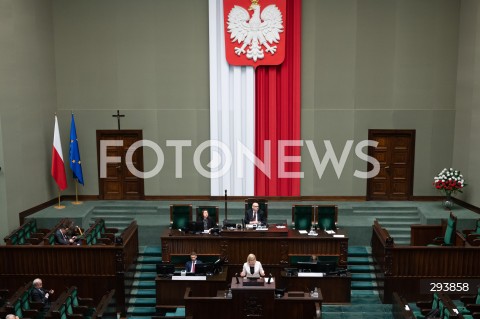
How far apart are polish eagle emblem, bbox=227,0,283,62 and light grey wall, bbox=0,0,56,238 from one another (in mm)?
4961

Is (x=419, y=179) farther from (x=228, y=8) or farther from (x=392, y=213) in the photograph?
(x=228, y=8)

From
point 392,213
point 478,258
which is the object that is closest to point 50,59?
point 392,213

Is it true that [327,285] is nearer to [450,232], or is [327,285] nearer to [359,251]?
[359,251]

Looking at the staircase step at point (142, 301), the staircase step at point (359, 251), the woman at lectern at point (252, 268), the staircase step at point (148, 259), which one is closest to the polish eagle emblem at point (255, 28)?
the staircase step at point (359, 251)

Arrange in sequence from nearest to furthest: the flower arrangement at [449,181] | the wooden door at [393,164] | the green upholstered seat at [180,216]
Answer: the green upholstered seat at [180,216]
the flower arrangement at [449,181]
the wooden door at [393,164]

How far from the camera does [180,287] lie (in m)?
9.32

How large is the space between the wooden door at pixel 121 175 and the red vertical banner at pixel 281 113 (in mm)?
3355

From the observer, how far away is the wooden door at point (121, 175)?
1388cm

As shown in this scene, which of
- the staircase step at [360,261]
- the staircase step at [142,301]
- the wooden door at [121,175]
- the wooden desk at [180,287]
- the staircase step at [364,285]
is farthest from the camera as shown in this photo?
the wooden door at [121,175]

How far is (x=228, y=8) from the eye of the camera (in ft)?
43.3

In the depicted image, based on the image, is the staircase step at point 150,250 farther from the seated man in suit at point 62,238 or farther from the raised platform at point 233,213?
the seated man in suit at point 62,238

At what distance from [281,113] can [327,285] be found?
18.4 ft

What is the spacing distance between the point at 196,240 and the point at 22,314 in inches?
140

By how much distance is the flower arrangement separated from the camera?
12406 mm
